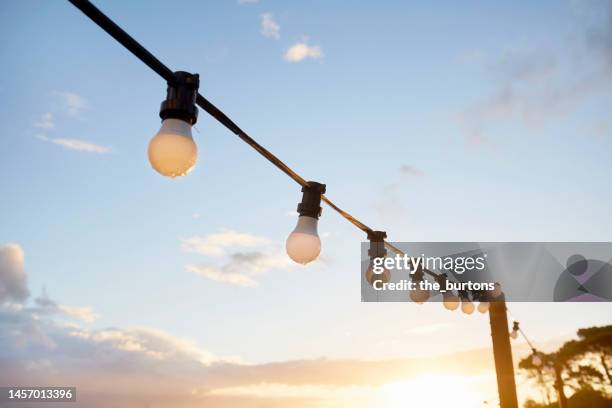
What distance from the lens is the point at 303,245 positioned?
249cm

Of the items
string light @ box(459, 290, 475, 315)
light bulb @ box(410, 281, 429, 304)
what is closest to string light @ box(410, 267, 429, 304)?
light bulb @ box(410, 281, 429, 304)

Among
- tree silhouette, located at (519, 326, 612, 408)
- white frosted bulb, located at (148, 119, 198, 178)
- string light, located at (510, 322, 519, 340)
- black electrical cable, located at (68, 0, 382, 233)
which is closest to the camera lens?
black electrical cable, located at (68, 0, 382, 233)

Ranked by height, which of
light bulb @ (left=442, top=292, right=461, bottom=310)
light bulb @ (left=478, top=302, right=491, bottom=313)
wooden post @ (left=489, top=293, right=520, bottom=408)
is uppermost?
light bulb @ (left=478, top=302, right=491, bottom=313)

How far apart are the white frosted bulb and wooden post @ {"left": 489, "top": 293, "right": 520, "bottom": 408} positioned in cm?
627

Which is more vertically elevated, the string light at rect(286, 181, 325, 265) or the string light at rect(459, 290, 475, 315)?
the string light at rect(459, 290, 475, 315)

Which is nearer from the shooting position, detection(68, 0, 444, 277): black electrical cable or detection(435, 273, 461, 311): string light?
detection(68, 0, 444, 277): black electrical cable

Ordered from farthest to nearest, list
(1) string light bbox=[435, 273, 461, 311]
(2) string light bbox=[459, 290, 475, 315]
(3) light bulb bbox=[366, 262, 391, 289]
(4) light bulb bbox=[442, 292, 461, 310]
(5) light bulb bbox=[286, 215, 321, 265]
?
(2) string light bbox=[459, 290, 475, 315] → (4) light bulb bbox=[442, 292, 461, 310] → (1) string light bbox=[435, 273, 461, 311] → (3) light bulb bbox=[366, 262, 391, 289] → (5) light bulb bbox=[286, 215, 321, 265]

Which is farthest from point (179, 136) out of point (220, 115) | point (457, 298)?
point (457, 298)

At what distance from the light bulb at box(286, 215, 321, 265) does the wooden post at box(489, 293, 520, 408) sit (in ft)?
17.2

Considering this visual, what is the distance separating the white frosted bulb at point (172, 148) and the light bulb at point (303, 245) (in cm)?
91

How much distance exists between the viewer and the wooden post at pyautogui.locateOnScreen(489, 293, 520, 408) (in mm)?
6312

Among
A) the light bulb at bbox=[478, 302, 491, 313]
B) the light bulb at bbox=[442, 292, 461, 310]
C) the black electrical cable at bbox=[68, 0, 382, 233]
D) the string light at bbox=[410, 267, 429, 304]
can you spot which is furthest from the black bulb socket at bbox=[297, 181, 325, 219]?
the light bulb at bbox=[478, 302, 491, 313]

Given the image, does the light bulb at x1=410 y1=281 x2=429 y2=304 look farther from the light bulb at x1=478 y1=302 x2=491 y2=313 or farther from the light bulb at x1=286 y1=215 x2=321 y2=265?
the light bulb at x1=286 y1=215 x2=321 y2=265

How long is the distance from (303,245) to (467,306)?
455 cm
